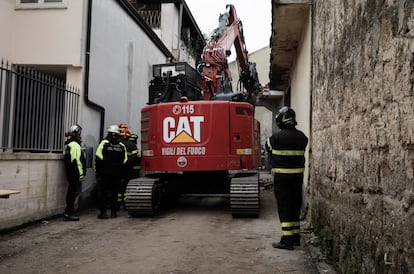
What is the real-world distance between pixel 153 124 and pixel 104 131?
2.84 metres

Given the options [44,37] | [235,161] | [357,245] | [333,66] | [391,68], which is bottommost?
[357,245]

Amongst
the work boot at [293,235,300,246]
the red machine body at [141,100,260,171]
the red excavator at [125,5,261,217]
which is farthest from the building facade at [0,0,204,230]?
the work boot at [293,235,300,246]

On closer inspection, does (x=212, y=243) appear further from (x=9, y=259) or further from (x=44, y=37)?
(x=44, y=37)

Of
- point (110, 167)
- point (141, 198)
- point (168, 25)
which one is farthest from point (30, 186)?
point (168, 25)

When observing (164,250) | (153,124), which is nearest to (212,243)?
(164,250)

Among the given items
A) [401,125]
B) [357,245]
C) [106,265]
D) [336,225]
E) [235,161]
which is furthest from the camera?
[235,161]

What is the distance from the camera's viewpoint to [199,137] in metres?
9.15

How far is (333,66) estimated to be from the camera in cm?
540

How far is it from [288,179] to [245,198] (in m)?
2.58

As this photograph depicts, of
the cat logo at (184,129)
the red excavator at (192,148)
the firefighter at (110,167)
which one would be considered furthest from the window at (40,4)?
the cat logo at (184,129)

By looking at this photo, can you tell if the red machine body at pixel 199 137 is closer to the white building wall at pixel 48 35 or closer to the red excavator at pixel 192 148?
→ the red excavator at pixel 192 148

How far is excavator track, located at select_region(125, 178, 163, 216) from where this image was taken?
8.86 meters

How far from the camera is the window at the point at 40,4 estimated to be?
10188 millimetres

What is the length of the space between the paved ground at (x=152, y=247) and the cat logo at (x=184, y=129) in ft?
5.17
